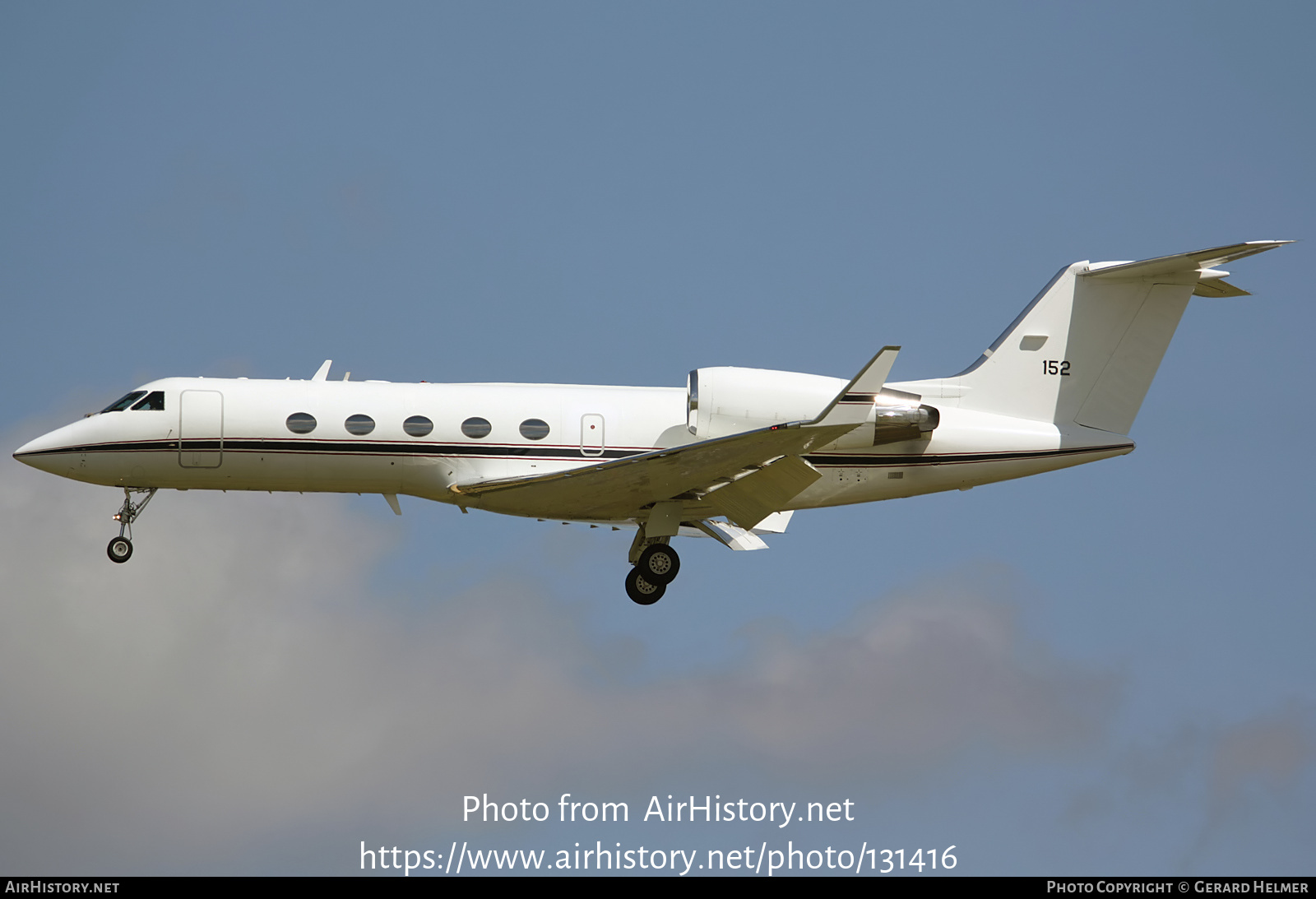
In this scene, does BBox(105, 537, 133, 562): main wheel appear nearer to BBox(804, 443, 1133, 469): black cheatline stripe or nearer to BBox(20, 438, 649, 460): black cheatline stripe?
BBox(20, 438, 649, 460): black cheatline stripe

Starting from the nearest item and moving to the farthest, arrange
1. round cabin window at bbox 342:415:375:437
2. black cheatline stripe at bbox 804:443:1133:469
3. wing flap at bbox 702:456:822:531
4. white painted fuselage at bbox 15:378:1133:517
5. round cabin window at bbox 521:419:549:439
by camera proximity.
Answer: wing flap at bbox 702:456:822:531 < round cabin window at bbox 342:415:375:437 < white painted fuselage at bbox 15:378:1133:517 < round cabin window at bbox 521:419:549:439 < black cheatline stripe at bbox 804:443:1133:469

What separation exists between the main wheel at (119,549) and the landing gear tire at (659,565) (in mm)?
8016

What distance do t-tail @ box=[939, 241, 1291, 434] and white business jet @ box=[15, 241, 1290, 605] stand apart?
1.14 feet

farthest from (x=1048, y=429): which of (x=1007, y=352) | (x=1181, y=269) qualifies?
(x=1181, y=269)

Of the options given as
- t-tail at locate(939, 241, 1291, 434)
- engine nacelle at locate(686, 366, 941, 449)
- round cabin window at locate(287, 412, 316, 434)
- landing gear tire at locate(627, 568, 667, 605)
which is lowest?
landing gear tire at locate(627, 568, 667, 605)

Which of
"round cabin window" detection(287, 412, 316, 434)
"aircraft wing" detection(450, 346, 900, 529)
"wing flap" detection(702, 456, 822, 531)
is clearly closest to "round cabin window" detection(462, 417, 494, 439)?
"aircraft wing" detection(450, 346, 900, 529)

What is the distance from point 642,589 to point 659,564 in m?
0.46

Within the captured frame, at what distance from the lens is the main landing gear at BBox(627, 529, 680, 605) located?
77.1 feet

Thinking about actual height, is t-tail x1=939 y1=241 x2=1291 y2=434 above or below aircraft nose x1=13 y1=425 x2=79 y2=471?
above

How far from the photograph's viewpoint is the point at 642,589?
77.3 feet

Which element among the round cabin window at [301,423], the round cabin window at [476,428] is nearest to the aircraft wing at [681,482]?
the round cabin window at [476,428]

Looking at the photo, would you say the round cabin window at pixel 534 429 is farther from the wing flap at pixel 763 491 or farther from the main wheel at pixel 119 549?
the main wheel at pixel 119 549

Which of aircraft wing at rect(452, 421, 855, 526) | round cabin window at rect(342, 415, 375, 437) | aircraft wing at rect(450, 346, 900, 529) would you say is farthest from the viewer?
round cabin window at rect(342, 415, 375, 437)
